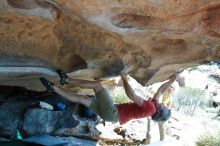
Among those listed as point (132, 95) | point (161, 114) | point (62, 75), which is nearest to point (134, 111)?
point (132, 95)

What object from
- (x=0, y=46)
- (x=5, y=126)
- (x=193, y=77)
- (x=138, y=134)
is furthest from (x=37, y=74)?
(x=193, y=77)

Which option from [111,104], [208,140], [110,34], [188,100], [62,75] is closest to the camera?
[110,34]

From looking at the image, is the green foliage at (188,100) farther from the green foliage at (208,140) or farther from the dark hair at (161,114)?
the dark hair at (161,114)

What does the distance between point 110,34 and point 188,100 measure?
9544 mm

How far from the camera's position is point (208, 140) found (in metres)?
9.52

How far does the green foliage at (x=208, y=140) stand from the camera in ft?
31.1

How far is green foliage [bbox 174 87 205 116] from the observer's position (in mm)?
12876

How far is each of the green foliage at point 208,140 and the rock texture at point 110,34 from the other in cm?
467

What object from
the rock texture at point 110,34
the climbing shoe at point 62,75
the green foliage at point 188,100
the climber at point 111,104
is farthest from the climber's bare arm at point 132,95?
the green foliage at point 188,100

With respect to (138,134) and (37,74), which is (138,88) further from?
(37,74)

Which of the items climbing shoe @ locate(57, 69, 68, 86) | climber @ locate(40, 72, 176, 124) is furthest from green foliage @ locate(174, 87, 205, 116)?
climbing shoe @ locate(57, 69, 68, 86)

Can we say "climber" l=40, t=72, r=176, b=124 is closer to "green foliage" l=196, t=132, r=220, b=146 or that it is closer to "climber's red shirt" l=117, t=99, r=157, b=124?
"climber's red shirt" l=117, t=99, r=157, b=124

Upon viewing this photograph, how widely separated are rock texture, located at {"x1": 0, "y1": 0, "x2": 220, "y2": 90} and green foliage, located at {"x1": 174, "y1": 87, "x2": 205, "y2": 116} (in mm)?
7709

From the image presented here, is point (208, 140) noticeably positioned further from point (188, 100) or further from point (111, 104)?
point (111, 104)
